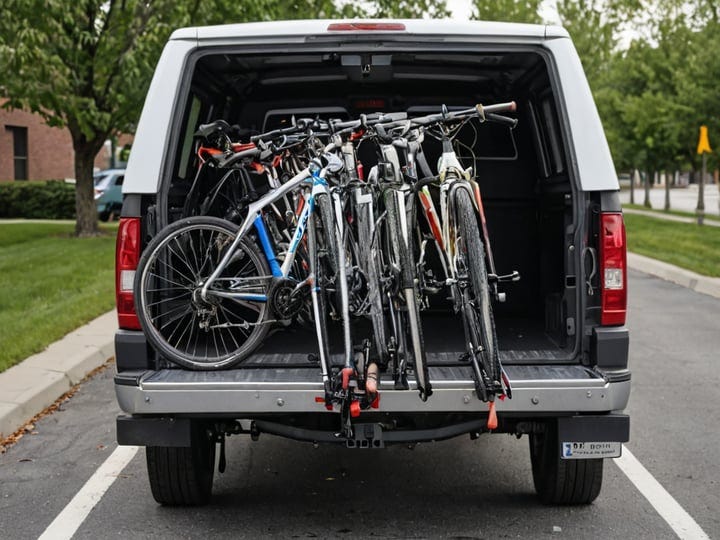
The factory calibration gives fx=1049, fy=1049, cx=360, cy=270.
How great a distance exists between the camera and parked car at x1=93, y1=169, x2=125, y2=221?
30.5m

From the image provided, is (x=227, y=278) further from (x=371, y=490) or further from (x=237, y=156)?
(x=371, y=490)

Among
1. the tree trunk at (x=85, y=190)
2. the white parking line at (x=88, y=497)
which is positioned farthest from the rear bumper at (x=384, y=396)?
the tree trunk at (x=85, y=190)

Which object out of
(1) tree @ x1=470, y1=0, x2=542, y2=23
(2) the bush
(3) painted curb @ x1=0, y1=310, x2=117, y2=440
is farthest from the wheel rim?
(1) tree @ x1=470, y1=0, x2=542, y2=23

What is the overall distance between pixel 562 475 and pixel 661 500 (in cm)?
69

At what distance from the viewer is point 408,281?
A: 4367 millimetres

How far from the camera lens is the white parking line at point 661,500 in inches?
190

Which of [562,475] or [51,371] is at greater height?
[562,475]

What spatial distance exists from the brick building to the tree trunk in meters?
12.1

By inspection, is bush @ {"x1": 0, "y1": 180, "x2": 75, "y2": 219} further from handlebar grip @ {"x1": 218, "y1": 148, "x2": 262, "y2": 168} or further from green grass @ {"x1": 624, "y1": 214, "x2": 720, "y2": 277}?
handlebar grip @ {"x1": 218, "y1": 148, "x2": 262, "y2": 168}

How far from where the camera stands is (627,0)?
116 feet

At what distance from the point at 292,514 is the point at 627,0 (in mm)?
33439

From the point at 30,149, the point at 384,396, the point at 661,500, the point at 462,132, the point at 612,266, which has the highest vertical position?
the point at 30,149

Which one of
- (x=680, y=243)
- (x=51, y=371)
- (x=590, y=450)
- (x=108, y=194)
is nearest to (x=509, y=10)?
(x=108, y=194)

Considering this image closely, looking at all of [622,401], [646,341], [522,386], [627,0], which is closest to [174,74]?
[522,386]
